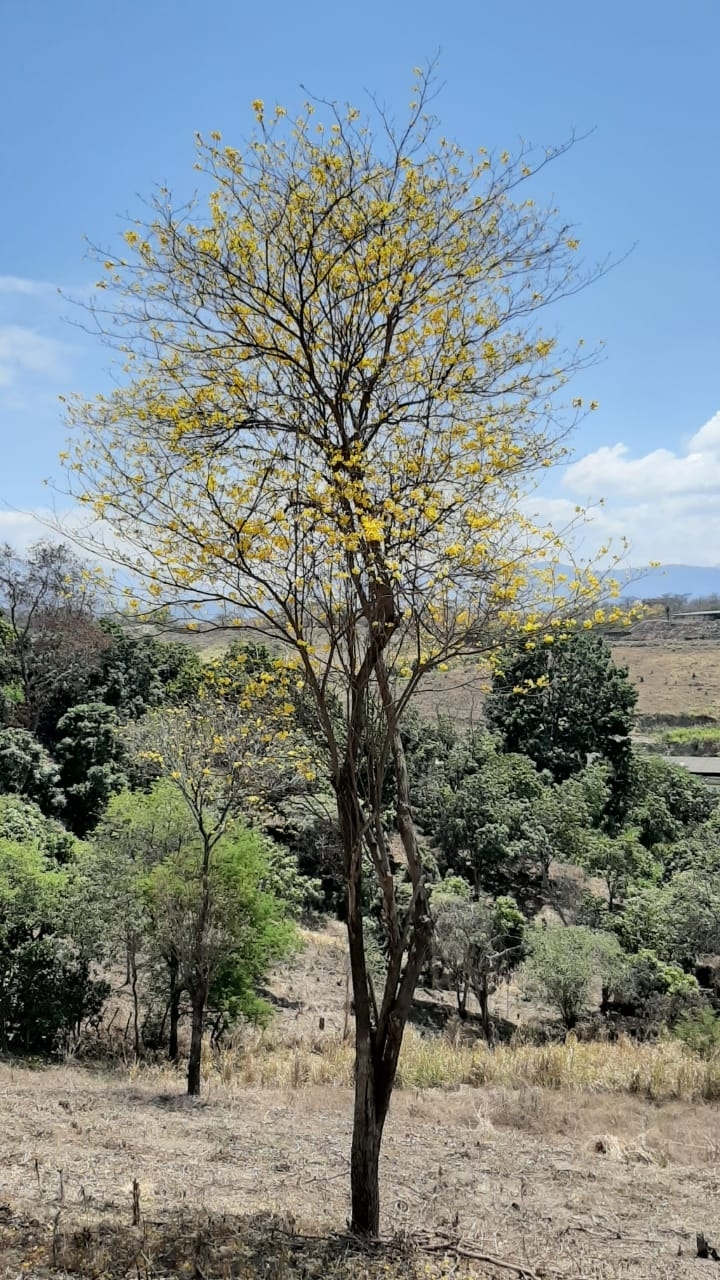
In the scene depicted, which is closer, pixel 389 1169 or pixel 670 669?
pixel 389 1169

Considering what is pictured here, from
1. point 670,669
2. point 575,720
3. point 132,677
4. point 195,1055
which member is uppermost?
point 132,677

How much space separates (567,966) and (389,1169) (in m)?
13.2

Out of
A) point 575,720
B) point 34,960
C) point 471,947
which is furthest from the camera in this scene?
point 575,720

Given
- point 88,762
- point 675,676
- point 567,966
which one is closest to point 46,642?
point 88,762

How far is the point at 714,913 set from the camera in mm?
20188

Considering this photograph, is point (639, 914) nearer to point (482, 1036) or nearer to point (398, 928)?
point (482, 1036)

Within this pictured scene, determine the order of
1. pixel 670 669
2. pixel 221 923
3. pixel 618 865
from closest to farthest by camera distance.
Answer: pixel 221 923
pixel 618 865
pixel 670 669

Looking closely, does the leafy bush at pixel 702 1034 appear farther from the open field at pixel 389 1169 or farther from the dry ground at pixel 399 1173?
the dry ground at pixel 399 1173

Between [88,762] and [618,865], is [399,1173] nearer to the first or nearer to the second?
[618,865]

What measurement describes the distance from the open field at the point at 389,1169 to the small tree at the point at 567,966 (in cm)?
655

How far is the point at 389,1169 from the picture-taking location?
6855 millimetres

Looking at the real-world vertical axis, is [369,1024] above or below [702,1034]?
above

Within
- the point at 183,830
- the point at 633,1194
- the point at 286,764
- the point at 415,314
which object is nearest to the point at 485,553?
the point at 415,314

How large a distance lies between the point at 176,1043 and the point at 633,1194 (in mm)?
10897
